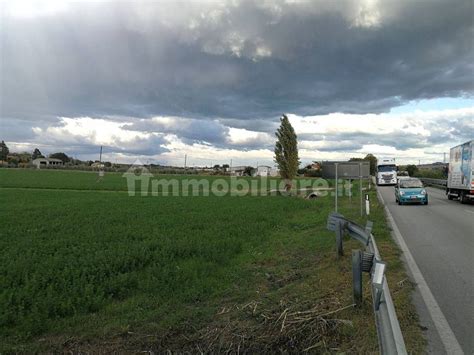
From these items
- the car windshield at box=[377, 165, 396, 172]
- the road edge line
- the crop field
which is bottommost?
the crop field

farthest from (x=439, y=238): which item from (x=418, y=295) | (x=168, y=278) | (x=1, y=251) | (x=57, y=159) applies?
(x=57, y=159)

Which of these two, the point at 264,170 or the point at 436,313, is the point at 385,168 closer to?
the point at 436,313

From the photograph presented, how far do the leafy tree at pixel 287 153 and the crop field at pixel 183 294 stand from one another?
1120 inches

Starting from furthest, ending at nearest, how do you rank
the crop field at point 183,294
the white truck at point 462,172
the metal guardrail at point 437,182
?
1. the metal guardrail at point 437,182
2. the white truck at point 462,172
3. the crop field at point 183,294

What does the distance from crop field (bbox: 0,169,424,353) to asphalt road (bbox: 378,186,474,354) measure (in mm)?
466

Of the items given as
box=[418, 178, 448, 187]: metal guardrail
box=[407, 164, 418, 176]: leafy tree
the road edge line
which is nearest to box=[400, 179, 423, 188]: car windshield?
the road edge line

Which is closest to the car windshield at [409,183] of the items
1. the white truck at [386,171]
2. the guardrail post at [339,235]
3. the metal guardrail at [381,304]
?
the guardrail post at [339,235]

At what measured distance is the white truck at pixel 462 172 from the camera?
22953 millimetres

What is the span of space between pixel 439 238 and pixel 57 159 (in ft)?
533

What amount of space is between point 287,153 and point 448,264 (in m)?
32.8

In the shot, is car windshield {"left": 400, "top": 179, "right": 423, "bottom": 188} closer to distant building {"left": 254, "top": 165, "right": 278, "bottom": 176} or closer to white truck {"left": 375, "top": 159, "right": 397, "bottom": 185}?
white truck {"left": 375, "top": 159, "right": 397, "bottom": 185}

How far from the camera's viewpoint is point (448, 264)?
8688mm

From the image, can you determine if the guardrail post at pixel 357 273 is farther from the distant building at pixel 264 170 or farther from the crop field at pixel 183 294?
the distant building at pixel 264 170

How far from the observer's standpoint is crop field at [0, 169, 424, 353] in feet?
16.6
